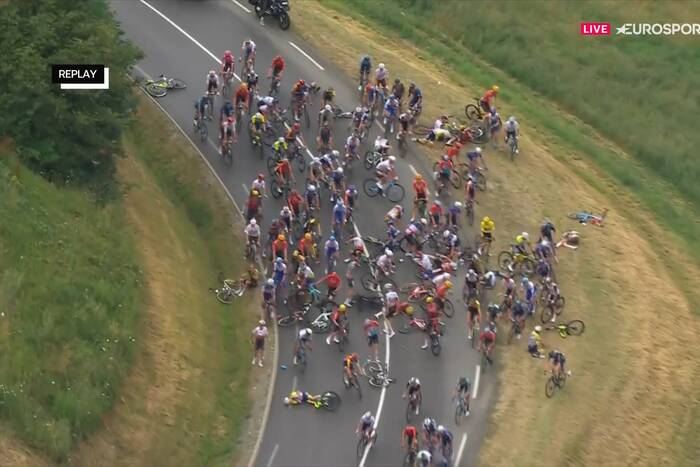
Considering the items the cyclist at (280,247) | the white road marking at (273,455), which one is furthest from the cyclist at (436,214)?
the white road marking at (273,455)

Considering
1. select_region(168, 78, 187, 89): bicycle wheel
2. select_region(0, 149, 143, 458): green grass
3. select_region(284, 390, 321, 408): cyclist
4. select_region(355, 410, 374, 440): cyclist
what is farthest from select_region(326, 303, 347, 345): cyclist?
select_region(168, 78, 187, 89): bicycle wheel

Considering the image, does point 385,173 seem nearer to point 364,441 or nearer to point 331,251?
point 331,251

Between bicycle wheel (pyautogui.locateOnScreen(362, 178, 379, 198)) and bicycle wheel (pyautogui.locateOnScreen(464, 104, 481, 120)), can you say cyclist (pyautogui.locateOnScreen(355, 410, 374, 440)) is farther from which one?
bicycle wheel (pyautogui.locateOnScreen(464, 104, 481, 120))

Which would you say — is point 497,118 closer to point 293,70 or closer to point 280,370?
point 293,70

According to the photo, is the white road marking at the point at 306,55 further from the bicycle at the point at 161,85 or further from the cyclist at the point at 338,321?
the cyclist at the point at 338,321

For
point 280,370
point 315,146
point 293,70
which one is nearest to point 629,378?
point 280,370
